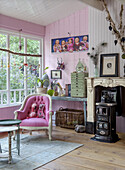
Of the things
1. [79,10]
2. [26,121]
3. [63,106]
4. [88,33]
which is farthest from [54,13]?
[26,121]

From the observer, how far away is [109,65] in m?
5.50

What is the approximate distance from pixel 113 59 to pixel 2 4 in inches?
110

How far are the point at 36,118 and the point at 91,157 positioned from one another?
170 cm

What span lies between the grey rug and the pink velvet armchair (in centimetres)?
29

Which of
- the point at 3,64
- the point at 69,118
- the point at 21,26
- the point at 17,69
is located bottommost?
the point at 69,118

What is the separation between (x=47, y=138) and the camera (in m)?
5.18

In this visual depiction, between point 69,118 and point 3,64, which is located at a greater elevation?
point 3,64

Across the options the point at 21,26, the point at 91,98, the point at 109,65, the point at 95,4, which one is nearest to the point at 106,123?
the point at 91,98

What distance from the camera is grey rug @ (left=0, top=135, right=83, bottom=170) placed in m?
3.64

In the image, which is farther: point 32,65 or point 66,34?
point 32,65

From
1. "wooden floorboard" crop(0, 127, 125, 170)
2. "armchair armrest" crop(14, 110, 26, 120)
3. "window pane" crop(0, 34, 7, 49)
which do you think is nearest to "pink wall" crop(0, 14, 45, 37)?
"window pane" crop(0, 34, 7, 49)

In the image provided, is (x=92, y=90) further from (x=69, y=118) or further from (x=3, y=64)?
(x=3, y=64)

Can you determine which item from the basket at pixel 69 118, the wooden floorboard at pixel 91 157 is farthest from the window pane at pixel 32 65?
the wooden floorboard at pixel 91 157

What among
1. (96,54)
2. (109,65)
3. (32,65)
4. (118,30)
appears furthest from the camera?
(32,65)
